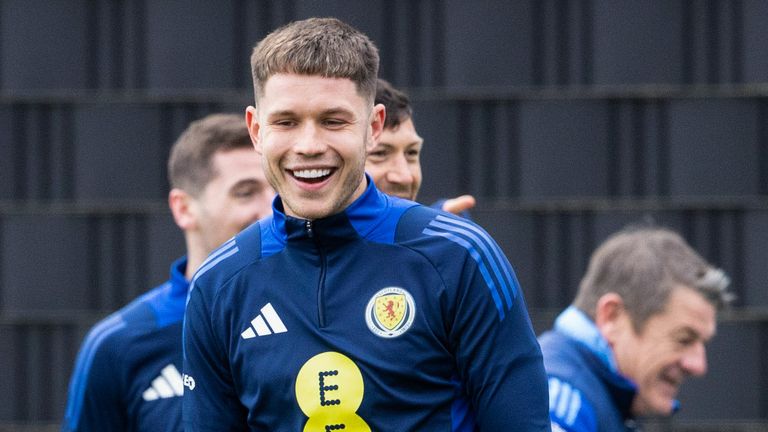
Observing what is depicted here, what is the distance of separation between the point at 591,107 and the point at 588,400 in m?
1.98

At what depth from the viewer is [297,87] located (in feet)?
8.45

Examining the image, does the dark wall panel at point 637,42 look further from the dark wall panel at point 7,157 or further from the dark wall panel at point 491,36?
the dark wall panel at point 7,157

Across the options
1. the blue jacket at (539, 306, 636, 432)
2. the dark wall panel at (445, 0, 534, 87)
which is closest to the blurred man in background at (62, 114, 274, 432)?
the blue jacket at (539, 306, 636, 432)

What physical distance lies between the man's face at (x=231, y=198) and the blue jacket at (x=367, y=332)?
1242 millimetres

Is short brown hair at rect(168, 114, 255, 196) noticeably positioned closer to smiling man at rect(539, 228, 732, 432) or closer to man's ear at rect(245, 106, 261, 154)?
smiling man at rect(539, 228, 732, 432)

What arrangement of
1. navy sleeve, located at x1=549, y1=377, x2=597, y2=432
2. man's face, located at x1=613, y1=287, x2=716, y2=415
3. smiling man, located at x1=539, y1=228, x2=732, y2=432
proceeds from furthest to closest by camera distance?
man's face, located at x1=613, y1=287, x2=716, y2=415, smiling man, located at x1=539, y1=228, x2=732, y2=432, navy sleeve, located at x1=549, y1=377, x2=597, y2=432

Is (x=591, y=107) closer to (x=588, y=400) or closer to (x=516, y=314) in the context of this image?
(x=588, y=400)

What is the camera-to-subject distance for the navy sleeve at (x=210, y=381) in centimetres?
266

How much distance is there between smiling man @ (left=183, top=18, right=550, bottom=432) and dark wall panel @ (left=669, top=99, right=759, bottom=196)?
2.90m

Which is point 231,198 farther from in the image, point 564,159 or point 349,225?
point 564,159

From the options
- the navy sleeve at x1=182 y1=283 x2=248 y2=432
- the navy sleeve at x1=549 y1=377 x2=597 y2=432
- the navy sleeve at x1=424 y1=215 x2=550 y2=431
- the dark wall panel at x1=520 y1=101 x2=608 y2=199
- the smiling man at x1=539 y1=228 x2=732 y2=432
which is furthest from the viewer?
the dark wall panel at x1=520 y1=101 x2=608 y2=199

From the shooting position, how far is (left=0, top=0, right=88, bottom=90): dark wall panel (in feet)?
17.9

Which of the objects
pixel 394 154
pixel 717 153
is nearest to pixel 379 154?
pixel 394 154

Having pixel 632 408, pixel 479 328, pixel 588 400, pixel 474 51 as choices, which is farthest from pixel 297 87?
pixel 474 51
